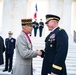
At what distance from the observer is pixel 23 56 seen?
15.2 feet

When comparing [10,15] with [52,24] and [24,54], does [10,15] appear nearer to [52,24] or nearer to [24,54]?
[24,54]

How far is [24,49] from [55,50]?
1.94ft

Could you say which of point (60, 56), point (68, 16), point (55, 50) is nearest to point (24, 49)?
point (55, 50)

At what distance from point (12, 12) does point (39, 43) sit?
6.06 m

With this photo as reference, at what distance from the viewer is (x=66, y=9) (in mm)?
20719

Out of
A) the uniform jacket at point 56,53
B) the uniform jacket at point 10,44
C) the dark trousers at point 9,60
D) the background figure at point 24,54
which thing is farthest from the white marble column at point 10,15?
the uniform jacket at point 56,53

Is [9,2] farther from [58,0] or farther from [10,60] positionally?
[10,60]

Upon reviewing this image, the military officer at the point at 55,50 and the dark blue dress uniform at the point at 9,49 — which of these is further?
the dark blue dress uniform at the point at 9,49

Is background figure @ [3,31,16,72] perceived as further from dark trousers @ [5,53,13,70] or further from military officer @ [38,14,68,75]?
military officer @ [38,14,68,75]

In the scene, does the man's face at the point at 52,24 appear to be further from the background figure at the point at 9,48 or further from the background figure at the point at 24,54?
the background figure at the point at 9,48

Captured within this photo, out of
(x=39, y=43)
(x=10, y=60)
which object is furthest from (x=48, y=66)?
(x=39, y=43)

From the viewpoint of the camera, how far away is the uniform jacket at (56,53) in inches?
163

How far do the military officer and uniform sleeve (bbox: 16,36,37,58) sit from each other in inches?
8.8

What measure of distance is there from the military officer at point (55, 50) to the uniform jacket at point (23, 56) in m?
0.28
